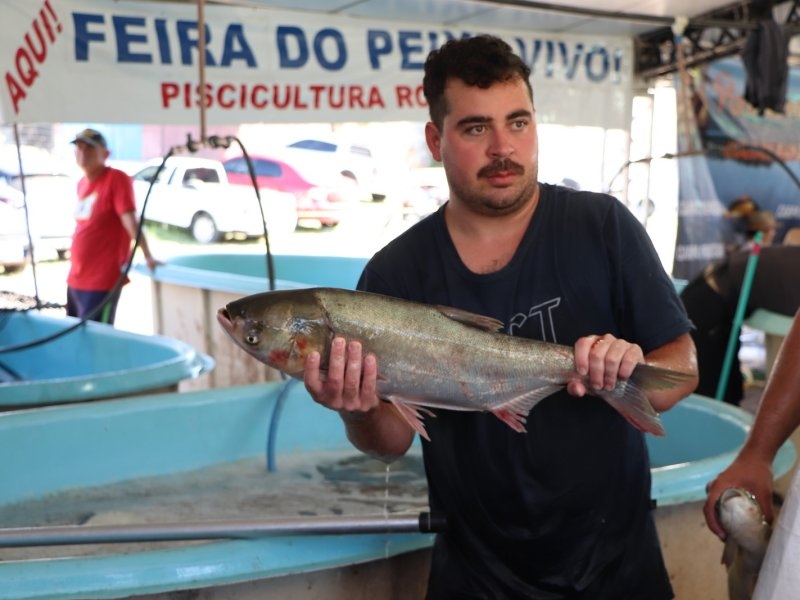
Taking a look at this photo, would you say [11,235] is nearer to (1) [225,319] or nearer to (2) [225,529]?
(2) [225,529]

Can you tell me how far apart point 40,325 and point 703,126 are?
6.21 metres

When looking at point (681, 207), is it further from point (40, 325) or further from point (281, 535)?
point (281, 535)

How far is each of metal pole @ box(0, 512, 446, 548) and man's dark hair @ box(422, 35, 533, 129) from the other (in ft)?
3.41

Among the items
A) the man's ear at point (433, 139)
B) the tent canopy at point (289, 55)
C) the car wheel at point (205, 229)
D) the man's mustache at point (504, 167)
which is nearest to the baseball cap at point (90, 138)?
the tent canopy at point (289, 55)

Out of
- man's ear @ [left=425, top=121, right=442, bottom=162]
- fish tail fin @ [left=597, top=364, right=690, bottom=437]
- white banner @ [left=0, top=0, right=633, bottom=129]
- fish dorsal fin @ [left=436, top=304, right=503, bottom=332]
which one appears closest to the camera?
fish tail fin @ [left=597, top=364, right=690, bottom=437]

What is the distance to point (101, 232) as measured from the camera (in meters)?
7.20

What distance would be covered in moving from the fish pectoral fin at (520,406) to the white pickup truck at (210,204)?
14021 mm

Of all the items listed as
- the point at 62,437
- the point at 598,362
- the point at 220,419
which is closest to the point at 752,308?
the point at 220,419

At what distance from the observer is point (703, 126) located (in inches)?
360

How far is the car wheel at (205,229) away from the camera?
52.6 feet

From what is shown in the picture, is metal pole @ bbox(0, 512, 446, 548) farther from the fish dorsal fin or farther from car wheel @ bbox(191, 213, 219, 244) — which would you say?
car wheel @ bbox(191, 213, 219, 244)

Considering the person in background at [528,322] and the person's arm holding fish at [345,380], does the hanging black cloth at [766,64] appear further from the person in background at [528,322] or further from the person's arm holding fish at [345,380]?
the person's arm holding fish at [345,380]

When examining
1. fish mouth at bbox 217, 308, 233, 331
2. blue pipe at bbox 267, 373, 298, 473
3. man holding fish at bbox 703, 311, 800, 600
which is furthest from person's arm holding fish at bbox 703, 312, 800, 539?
blue pipe at bbox 267, 373, 298, 473

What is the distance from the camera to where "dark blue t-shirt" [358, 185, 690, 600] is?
6.88 feet
